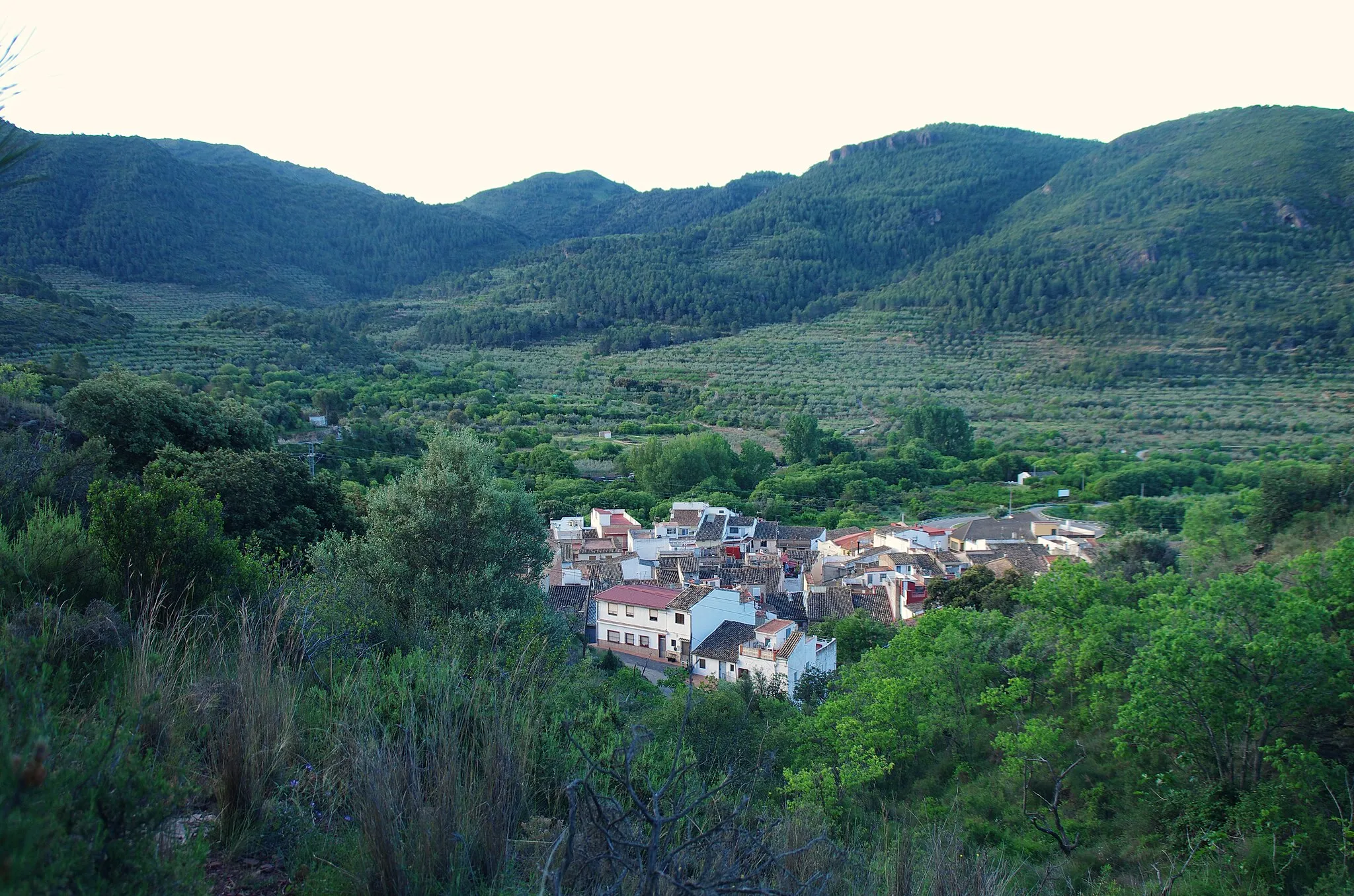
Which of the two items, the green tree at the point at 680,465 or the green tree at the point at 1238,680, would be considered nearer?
the green tree at the point at 1238,680

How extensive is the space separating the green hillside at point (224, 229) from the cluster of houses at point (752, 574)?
2762 cm

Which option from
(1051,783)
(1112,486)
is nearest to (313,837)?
(1051,783)

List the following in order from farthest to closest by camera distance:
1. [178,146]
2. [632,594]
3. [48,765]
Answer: [178,146] < [632,594] < [48,765]

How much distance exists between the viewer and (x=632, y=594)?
64.7 feet

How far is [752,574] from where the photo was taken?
76.7 feet

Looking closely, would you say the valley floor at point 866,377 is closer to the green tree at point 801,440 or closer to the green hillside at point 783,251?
the green tree at point 801,440

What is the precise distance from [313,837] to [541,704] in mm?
1001


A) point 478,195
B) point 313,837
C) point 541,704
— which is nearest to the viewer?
point 313,837

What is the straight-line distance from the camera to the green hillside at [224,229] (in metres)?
56.5

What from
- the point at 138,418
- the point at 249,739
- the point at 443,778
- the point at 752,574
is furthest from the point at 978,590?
the point at 249,739

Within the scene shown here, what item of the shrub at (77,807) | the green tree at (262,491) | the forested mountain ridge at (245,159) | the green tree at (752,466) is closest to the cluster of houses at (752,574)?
the green tree at (262,491)

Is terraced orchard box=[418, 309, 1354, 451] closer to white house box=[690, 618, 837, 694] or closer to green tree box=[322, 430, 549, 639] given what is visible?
white house box=[690, 618, 837, 694]

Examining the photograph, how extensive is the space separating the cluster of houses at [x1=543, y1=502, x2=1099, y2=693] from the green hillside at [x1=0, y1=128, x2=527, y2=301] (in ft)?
90.6

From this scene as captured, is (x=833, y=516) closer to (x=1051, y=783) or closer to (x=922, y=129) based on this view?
(x=1051, y=783)
